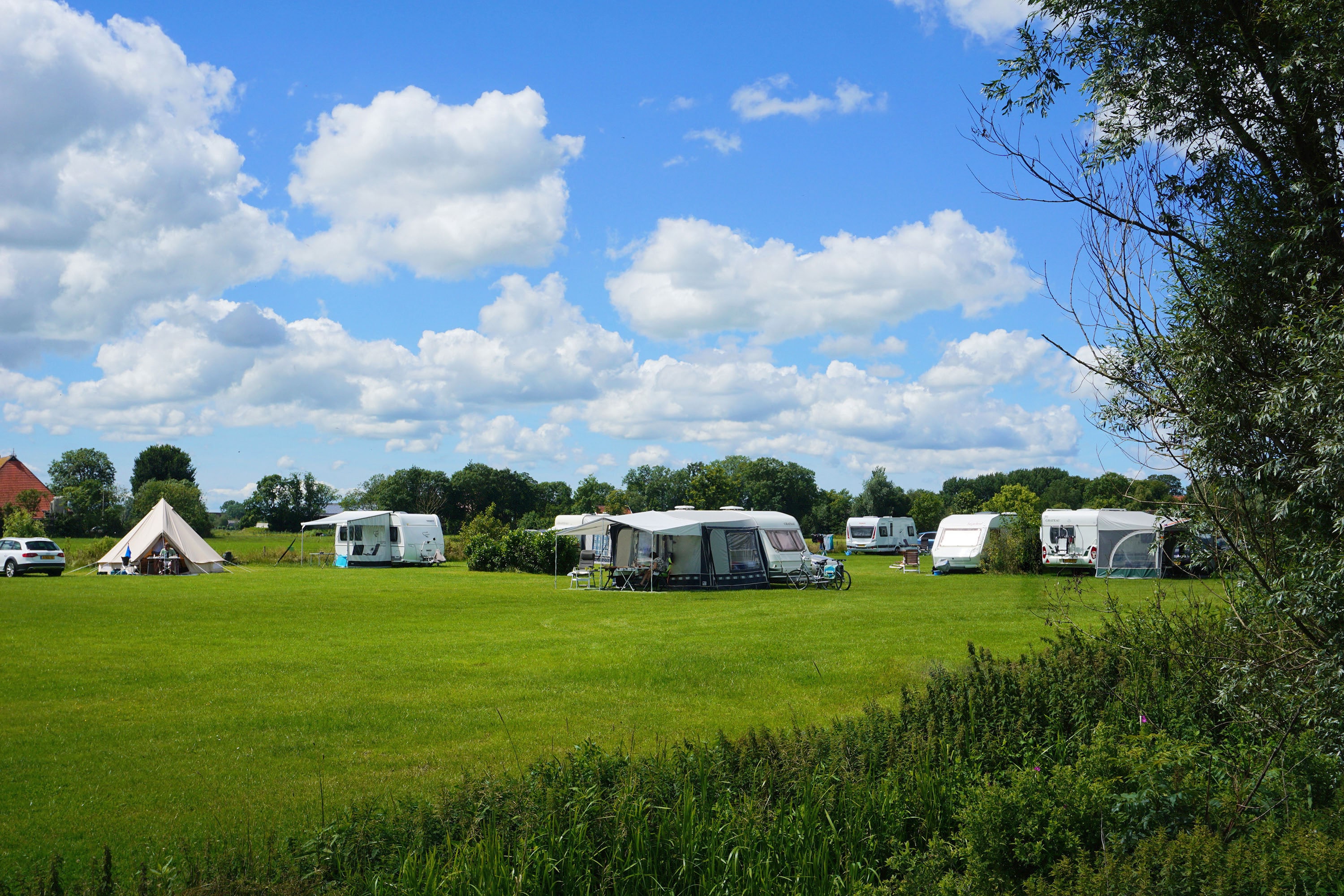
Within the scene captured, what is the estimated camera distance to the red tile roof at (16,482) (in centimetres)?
5872

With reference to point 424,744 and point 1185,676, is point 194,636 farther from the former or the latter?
point 1185,676

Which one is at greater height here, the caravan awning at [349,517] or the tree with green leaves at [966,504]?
the tree with green leaves at [966,504]

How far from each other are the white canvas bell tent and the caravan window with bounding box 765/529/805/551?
17.4 meters

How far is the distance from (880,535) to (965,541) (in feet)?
59.8

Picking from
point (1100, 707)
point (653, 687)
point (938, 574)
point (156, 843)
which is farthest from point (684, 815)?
point (938, 574)

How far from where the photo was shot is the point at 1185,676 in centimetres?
616

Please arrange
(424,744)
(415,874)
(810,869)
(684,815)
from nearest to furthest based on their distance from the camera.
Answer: (415,874) → (810,869) → (684,815) → (424,744)

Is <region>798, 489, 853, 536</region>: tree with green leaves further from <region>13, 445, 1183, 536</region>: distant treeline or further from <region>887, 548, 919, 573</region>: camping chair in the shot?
<region>887, 548, 919, 573</region>: camping chair

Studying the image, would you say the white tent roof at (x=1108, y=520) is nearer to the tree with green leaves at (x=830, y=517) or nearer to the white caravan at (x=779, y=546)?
the white caravan at (x=779, y=546)

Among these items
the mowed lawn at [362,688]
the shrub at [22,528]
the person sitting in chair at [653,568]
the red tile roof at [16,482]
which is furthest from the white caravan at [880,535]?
the red tile roof at [16,482]

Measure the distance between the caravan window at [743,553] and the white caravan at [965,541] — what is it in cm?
708

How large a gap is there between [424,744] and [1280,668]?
17.9 feet

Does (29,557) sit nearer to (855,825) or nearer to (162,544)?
(162,544)

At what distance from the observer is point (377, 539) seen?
111ft
